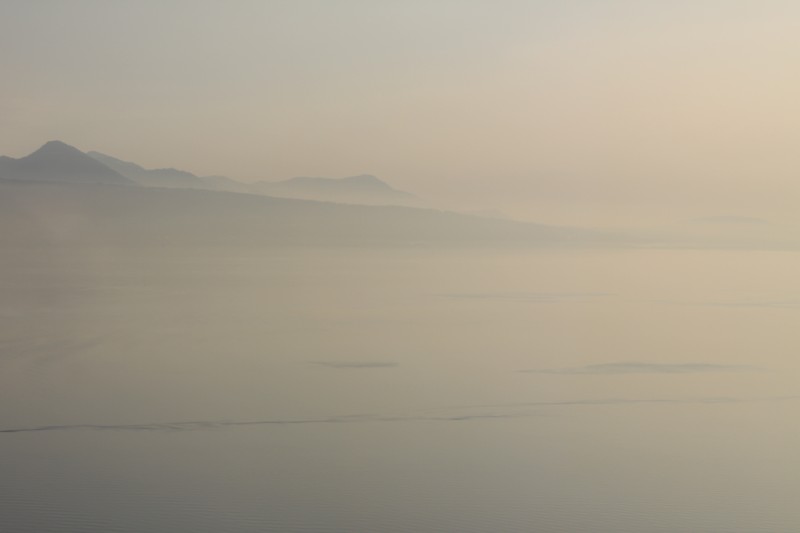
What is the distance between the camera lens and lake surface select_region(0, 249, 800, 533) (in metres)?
3.81

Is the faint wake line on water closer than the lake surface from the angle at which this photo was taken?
No

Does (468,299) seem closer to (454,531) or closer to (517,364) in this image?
(517,364)

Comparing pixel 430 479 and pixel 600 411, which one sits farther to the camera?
pixel 600 411

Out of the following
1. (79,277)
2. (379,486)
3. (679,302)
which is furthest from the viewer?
(79,277)

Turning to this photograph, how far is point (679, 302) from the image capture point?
10625mm

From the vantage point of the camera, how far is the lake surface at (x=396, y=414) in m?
3.81

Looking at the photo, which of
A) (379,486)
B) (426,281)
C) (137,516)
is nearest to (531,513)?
(379,486)

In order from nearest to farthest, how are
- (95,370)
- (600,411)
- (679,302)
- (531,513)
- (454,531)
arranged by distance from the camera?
(454,531) → (531,513) → (600,411) → (95,370) → (679,302)

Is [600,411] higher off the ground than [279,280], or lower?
higher

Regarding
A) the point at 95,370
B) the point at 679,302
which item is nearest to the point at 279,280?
→ the point at 679,302

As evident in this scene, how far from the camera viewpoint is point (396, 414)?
17.4 ft

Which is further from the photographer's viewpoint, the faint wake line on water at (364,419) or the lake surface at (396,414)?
the faint wake line on water at (364,419)

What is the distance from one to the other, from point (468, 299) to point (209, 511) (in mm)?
7269

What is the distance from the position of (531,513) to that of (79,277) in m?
10.5
